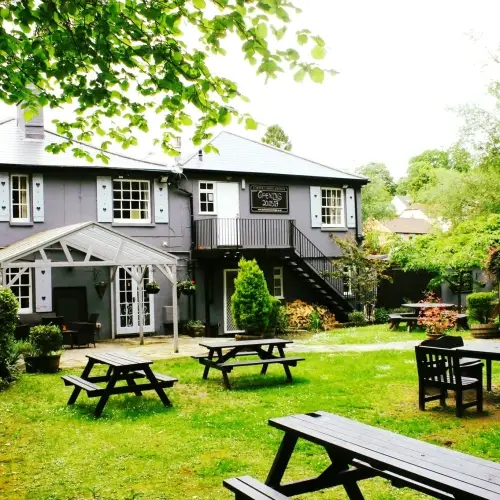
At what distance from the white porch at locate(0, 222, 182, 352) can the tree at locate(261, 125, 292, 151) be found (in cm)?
3692

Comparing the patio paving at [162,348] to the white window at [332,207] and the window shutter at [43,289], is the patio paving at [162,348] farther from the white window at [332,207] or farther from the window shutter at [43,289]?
the white window at [332,207]

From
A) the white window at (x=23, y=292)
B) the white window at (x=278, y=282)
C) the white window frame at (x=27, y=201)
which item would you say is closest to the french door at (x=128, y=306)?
the white window at (x=23, y=292)

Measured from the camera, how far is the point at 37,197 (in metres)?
18.0

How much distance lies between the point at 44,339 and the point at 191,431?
5.83 metres

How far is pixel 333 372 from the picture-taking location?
36.4ft

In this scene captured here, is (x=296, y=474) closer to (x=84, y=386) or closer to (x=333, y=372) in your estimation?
(x=84, y=386)

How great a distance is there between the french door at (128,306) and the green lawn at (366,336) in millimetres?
5288

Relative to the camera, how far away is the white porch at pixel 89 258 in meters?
13.6

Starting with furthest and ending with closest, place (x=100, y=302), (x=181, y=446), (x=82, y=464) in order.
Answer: (x=100, y=302), (x=181, y=446), (x=82, y=464)

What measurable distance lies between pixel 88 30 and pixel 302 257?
16092mm

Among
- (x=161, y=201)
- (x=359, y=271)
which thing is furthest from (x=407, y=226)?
(x=161, y=201)

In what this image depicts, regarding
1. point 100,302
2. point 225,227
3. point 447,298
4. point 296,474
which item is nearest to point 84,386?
point 296,474

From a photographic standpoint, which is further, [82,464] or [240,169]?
[240,169]

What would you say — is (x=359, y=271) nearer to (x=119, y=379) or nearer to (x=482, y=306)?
(x=482, y=306)
